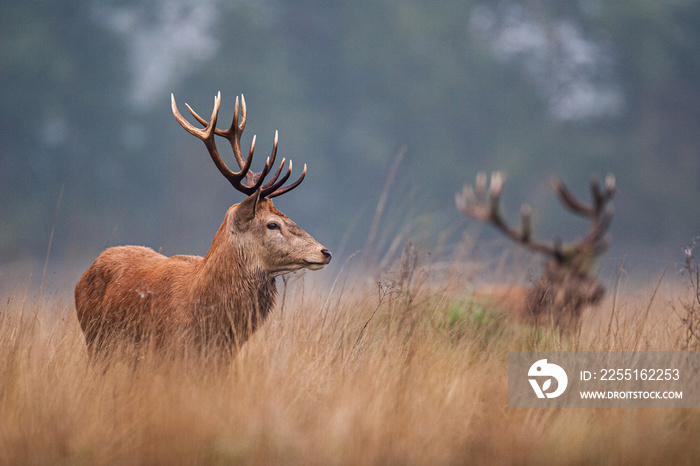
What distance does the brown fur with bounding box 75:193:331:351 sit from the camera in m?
3.47

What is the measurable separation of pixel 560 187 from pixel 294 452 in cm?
588

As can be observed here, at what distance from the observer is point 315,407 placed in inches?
105

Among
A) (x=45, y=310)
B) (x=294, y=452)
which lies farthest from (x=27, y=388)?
(x=45, y=310)

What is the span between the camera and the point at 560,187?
7.44 m

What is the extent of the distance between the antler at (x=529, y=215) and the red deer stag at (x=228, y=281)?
3025mm

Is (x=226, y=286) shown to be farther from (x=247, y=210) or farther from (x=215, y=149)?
(x=215, y=149)

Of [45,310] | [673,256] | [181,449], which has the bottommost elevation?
[181,449]

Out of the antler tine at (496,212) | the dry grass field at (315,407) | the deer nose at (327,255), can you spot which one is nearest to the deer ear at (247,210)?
the deer nose at (327,255)

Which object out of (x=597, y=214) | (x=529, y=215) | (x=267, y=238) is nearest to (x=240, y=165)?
(x=267, y=238)

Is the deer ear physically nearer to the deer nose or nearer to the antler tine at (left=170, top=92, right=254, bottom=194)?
the antler tine at (left=170, top=92, right=254, bottom=194)

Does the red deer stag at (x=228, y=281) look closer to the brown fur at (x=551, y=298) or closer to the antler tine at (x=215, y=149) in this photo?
the antler tine at (x=215, y=149)

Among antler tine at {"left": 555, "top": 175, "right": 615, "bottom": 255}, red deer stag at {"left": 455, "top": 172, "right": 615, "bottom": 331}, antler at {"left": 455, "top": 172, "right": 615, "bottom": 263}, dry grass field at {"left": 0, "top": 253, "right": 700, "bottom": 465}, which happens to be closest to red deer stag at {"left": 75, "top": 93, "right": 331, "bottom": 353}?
dry grass field at {"left": 0, "top": 253, "right": 700, "bottom": 465}

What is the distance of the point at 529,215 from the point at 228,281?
3793 millimetres

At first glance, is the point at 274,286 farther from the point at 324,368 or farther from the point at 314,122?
the point at 314,122
